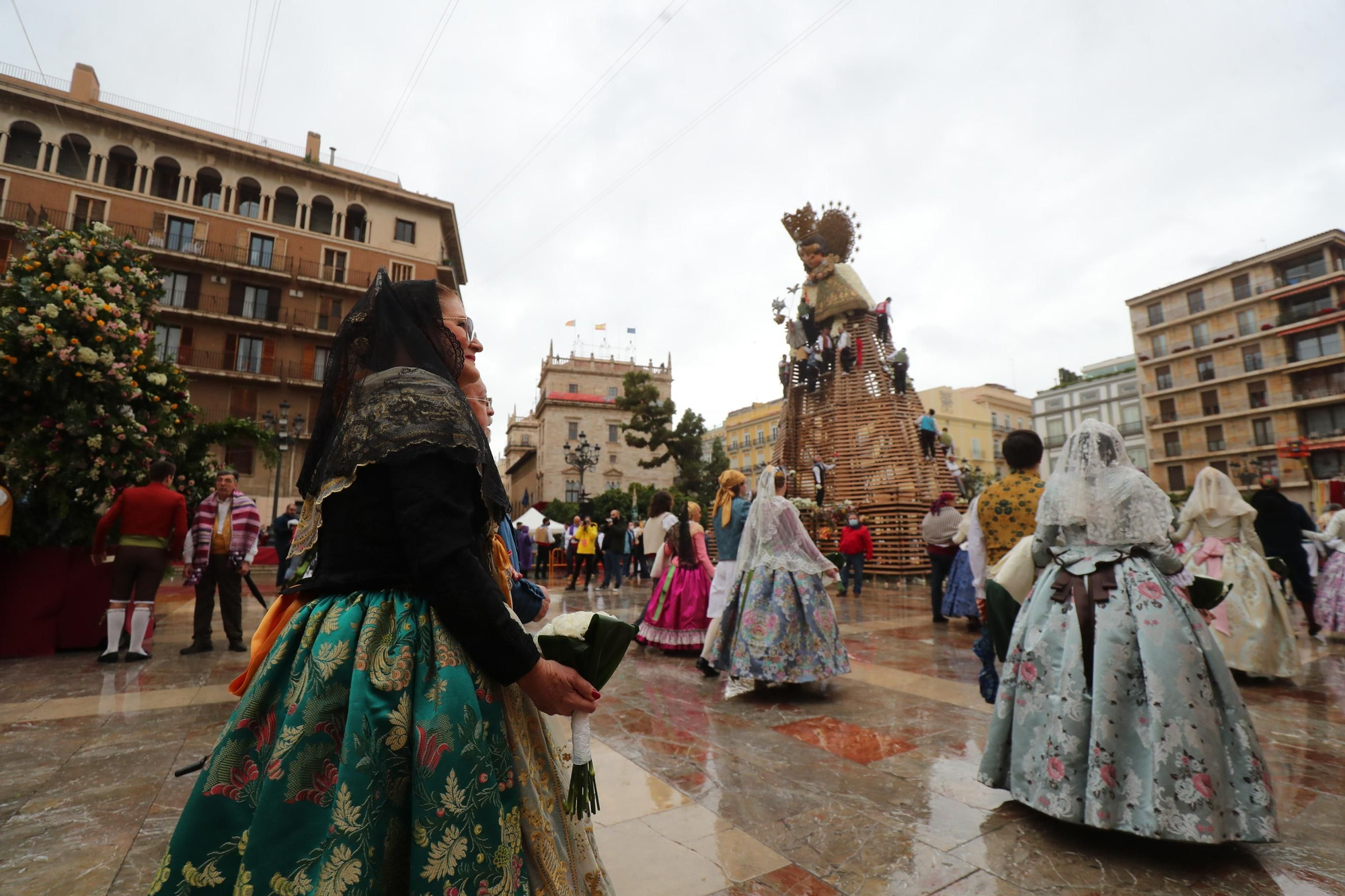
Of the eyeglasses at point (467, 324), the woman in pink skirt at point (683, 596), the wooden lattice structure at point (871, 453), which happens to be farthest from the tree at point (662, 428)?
the eyeglasses at point (467, 324)

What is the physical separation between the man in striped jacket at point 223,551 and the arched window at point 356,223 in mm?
28644

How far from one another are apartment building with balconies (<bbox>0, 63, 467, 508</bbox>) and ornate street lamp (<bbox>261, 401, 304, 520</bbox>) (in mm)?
734

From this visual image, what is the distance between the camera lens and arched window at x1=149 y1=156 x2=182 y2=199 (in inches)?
1062

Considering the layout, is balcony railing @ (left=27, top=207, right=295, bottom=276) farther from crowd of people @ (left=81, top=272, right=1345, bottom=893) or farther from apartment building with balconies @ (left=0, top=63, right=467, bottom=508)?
crowd of people @ (left=81, top=272, right=1345, bottom=893)

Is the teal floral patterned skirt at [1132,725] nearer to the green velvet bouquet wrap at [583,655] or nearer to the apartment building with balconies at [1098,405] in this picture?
the green velvet bouquet wrap at [583,655]

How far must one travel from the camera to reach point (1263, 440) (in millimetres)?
37062

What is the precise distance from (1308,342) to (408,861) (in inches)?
2027

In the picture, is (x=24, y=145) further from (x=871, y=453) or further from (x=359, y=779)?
(x=359, y=779)

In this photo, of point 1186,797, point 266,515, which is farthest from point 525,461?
point 1186,797

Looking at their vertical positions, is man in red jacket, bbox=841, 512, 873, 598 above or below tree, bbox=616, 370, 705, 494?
below

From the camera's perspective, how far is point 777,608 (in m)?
4.74

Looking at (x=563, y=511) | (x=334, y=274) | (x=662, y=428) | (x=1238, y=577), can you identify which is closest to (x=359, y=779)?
(x=1238, y=577)

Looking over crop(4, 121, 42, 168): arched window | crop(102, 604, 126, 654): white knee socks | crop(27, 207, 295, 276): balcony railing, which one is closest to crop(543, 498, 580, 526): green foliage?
crop(27, 207, 295, 276): balcony railing

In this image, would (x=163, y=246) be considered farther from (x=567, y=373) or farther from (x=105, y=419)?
(x=567, y=373)
